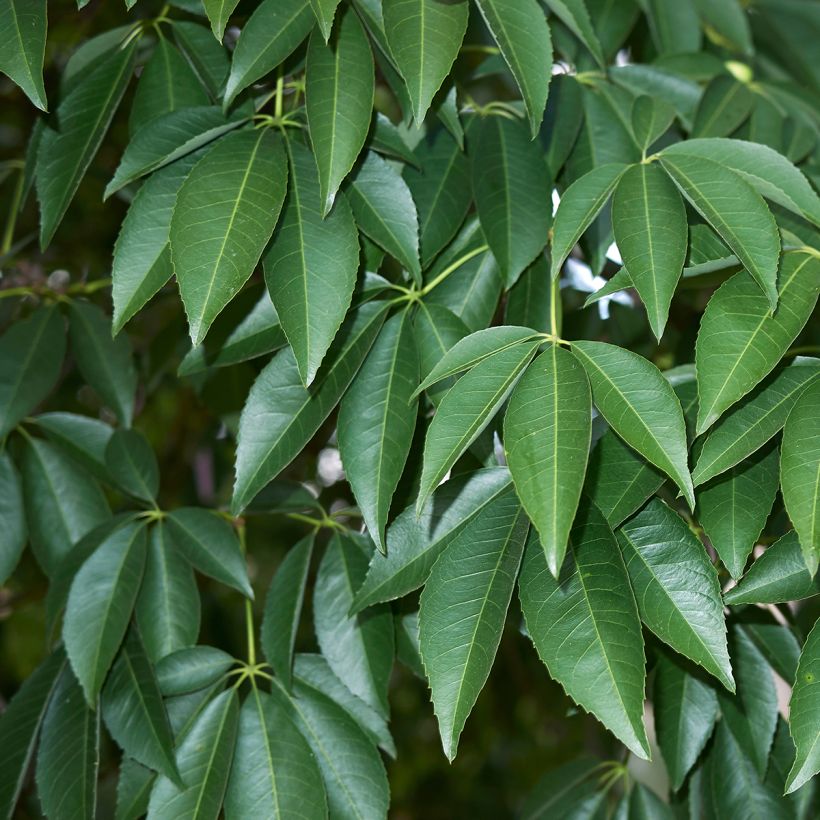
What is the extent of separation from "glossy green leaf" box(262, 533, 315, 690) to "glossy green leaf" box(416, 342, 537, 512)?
0.28 meters

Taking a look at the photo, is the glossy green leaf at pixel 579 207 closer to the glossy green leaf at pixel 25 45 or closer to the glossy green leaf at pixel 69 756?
the glossy green leaf at pixel 25 45

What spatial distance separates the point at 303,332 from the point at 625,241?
0.66 feet

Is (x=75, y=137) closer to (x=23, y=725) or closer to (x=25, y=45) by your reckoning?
(x=25, y=45)

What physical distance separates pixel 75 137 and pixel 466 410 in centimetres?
40

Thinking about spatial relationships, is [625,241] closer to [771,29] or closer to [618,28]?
[618,28]

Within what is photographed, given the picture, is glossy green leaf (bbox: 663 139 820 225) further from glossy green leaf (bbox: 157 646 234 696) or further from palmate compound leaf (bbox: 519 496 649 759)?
glossy green leaf (bbox: 157 646 234 696)

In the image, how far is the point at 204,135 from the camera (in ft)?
2.37

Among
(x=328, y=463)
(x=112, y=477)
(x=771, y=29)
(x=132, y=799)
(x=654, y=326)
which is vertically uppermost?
(x=654, y=326)

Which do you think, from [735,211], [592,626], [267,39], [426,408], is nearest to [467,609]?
[592,626]

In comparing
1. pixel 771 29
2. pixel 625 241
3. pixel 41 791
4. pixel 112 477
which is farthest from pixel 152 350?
pixel 771 29

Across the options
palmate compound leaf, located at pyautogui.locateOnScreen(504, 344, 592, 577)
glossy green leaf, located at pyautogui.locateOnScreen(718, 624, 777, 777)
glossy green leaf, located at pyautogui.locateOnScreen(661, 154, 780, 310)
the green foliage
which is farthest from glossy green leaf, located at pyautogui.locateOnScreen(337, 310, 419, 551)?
glossy green leaf, located at pyautogui.locateOnScreen(718, 624, 777, 777)

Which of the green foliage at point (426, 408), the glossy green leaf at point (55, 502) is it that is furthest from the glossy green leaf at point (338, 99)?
the glossy green leaf at point (55, 502)

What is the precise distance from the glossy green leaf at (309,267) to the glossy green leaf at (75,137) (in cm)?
17

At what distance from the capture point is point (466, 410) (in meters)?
0.60
